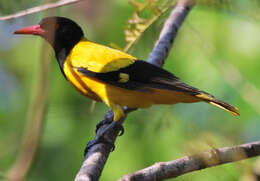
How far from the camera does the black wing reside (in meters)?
2.99

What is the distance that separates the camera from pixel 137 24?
9.48ft

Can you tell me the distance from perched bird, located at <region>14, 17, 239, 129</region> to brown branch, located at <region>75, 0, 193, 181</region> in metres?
0.23

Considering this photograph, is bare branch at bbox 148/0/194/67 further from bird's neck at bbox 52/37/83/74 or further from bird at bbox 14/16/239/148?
bird's neck at bbox 52/37/83/74

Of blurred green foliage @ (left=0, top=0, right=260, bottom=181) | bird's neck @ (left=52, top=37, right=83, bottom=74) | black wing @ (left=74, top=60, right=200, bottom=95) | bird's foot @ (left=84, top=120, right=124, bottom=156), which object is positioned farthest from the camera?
blurred green foliage @ (left=0, top=0, right=260, bottom=181)

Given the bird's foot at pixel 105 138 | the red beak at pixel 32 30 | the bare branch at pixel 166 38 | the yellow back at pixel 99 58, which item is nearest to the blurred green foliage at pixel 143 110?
the bare branch at pixel 166 38

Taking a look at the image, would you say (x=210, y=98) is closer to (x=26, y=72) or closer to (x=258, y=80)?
(x=258, y=80)

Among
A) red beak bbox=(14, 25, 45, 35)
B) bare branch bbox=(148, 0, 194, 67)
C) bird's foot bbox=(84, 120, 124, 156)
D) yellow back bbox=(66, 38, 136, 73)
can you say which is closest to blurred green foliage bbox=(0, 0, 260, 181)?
bare branch bbox=(148, 0, 194, 67)

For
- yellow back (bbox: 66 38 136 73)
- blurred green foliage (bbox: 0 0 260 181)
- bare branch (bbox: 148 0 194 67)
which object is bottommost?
blurred green foliage (bbox: 0 0 260 181)

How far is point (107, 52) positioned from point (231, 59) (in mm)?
1588

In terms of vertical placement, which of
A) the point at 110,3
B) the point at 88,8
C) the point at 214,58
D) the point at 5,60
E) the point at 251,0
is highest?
the point at 251,0

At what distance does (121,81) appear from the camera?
10.3 feet

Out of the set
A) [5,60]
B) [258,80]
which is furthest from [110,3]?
[258,80]

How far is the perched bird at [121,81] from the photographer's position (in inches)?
118

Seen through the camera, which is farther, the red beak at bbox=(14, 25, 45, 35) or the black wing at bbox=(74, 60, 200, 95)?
the red beak at bbox=(14, 25, 45, 35)
